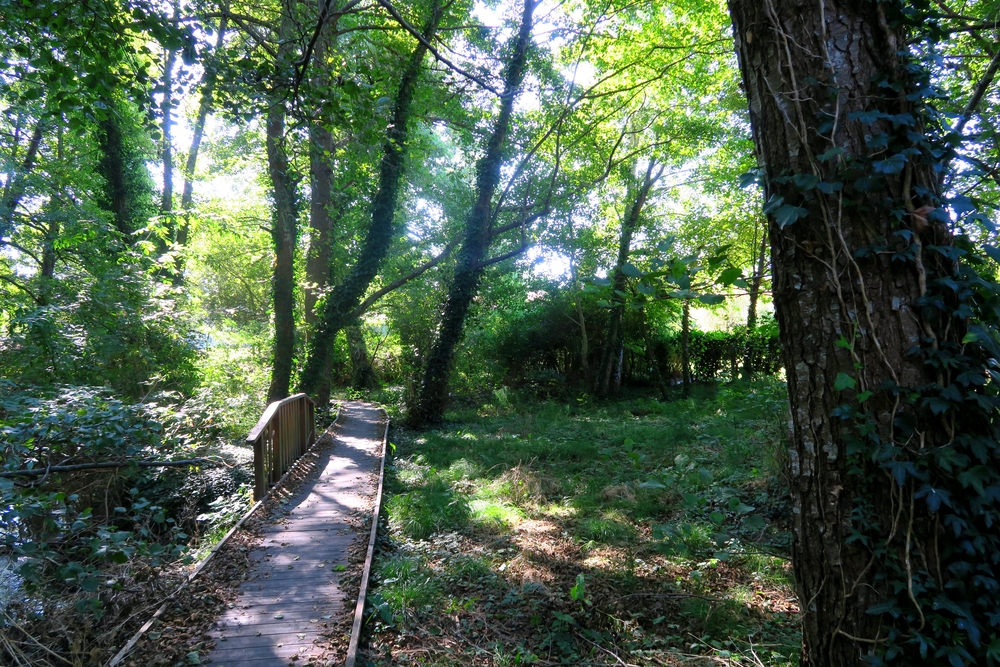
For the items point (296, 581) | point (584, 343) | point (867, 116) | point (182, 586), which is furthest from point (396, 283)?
point (867, 116)

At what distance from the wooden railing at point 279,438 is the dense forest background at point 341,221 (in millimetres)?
566

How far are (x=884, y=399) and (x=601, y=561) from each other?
3913 mm

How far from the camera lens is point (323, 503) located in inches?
282

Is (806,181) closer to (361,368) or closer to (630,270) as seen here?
(630,270)

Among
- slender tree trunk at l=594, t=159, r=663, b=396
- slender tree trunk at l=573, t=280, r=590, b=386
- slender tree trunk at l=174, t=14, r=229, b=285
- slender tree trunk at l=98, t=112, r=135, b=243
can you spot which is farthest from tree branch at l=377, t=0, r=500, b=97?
slender tree trunk at l=98, t=112, r=135, b=243

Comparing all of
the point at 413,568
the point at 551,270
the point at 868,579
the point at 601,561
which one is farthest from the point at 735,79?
the point at 868,579

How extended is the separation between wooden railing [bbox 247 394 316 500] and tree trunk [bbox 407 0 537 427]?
138 inches

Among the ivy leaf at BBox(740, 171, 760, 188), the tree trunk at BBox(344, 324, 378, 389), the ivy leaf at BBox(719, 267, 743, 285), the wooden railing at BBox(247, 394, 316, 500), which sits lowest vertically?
the wooden railing at BBox(247, 394, 316, 500)

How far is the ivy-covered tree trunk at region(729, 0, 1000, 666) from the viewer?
5.24 feet

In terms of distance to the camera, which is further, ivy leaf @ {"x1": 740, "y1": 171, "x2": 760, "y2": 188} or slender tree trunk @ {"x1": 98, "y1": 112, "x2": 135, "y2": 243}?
slender tree trunk @ {"x1": 98, "y1": 112, "x2": 135, "y2": 243}

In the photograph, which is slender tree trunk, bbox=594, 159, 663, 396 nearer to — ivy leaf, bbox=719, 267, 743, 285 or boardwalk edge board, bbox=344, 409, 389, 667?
boardwalk edge board, bbox=344, 409, 389, 667

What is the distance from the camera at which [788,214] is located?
1.83 metres

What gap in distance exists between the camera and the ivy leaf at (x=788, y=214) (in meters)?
1.80

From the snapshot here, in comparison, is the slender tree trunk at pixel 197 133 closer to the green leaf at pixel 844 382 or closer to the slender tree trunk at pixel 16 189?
the slender tree trunk at pixel 16 189
